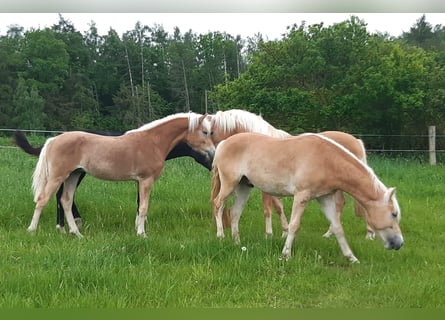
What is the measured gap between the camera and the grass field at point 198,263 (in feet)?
12.1

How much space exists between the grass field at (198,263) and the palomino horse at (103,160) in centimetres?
53

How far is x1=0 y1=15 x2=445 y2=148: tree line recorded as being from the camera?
20281mm

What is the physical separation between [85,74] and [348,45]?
93.9ft

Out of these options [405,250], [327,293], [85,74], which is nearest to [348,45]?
[405,250]

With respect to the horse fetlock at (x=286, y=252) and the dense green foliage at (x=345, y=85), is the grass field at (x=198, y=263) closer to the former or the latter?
the horse fetlock at (x=286, y=252)

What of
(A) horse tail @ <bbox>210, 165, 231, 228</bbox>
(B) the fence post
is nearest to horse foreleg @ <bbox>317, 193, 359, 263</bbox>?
(A) horse tail @ <bbox>210, 165, 231, 228</bbox>

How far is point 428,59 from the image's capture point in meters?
22.1

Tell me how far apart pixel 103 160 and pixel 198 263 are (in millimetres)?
2463

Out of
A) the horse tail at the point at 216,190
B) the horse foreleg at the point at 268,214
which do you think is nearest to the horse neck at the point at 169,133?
the horse tail at the point at 216,190

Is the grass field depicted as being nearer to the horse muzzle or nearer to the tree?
the horse muzzle

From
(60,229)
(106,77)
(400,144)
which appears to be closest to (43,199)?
(60,229)

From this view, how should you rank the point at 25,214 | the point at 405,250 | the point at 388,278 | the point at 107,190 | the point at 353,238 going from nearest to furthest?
1. the point at 388,278
2. the point at 405,250
3. the point at 353,238
4. the point at 25,214
5. the point at 107,190

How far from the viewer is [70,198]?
→ 21.4 feet

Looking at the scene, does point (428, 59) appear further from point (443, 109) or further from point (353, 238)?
point (353, 238)
